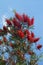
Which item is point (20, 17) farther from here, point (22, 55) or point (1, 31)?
point (22, 55)

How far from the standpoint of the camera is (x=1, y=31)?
3246 mm

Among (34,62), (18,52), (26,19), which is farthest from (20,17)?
(34,62)

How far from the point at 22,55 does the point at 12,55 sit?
0.62 ft

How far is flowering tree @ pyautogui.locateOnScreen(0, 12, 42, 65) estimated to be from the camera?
309cm

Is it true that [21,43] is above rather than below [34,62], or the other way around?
above

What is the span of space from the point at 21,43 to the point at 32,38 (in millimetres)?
224

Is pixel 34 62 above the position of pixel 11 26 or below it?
below

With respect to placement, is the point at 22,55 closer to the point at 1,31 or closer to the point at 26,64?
the point at 26,64

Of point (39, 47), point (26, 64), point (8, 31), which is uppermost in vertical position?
point (8, 31)

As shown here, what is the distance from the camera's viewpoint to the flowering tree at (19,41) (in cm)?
309

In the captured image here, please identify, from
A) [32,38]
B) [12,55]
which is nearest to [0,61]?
[12,55]

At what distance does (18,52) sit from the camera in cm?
310

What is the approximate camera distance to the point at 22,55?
3.09 meters

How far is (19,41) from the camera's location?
10.4ft
